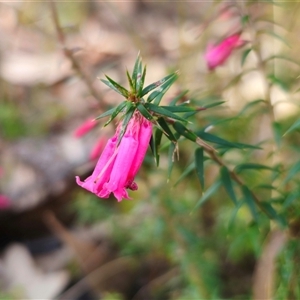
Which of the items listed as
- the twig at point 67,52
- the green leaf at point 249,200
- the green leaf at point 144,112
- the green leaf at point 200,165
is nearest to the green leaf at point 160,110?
the green leaf at point 144,112

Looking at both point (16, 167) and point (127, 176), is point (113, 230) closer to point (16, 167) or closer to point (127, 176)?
point (16, 167)

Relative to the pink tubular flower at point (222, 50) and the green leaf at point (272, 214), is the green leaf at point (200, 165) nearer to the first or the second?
the green leaf at point (272, 214)

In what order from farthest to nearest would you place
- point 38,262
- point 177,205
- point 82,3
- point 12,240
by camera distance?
point 82,3, point 12,240, point 38,262, point 177,205

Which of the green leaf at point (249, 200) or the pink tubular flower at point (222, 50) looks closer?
the green leaf at point (249, 200)

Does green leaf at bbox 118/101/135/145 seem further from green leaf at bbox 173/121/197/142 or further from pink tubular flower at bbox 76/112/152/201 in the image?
green leaf at bbox 173/121/197/142

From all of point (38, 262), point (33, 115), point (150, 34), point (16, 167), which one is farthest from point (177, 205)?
point (150, 34)

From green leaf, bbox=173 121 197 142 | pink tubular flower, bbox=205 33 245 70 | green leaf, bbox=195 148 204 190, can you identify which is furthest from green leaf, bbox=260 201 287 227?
pink tubular flower, bbox=205 33 245 70

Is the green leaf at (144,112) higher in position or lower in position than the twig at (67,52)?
lower

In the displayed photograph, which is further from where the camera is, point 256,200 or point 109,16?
point 109,16
